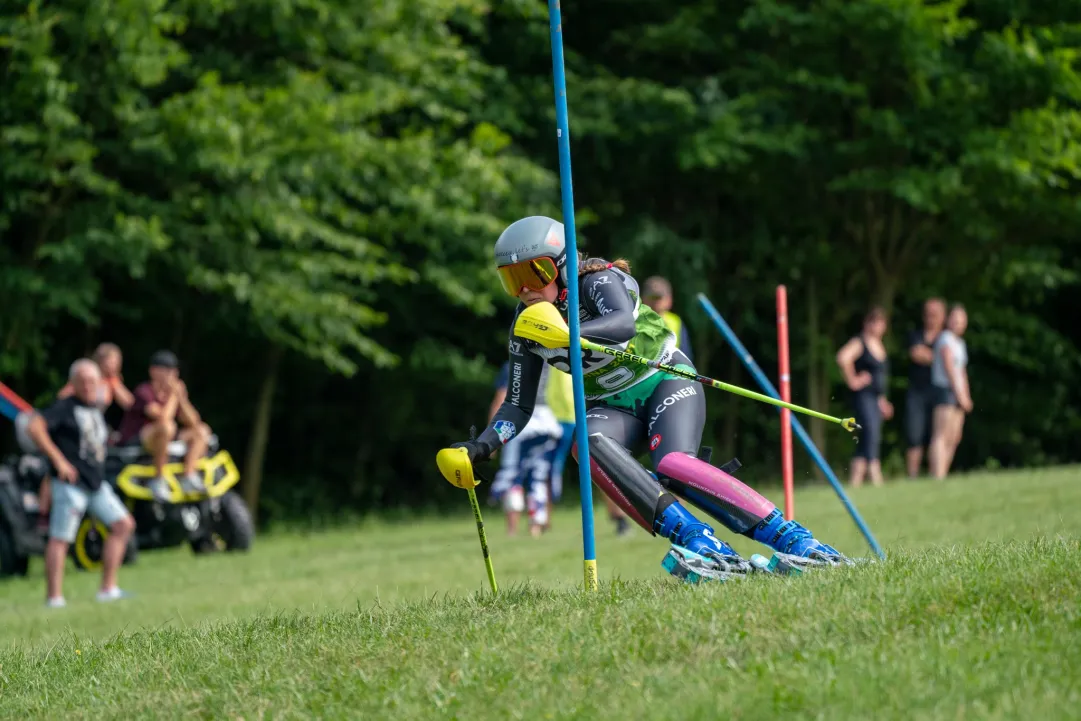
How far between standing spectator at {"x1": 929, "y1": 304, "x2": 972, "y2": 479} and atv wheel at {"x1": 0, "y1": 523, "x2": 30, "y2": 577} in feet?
34.7

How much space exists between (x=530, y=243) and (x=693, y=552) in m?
1.59

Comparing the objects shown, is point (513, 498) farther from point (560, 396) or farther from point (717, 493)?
point (717, 493)

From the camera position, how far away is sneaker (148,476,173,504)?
1638cm

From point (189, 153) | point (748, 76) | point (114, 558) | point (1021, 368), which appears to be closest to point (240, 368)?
point (189, 153)

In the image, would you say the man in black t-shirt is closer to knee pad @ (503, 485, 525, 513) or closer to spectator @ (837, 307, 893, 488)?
knee pad @ (503, 485, 525, 513)

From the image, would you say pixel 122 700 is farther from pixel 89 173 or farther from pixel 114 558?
pixel 89 173

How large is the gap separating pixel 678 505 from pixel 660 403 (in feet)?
1.91

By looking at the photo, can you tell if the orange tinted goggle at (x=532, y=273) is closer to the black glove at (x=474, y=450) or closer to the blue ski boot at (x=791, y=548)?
the black glove at (x=474, y=450)

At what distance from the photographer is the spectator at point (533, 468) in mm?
15836

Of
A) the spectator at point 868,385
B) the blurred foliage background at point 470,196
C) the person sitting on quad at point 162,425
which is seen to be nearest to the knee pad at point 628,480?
the person sitting on quad at point 162,425

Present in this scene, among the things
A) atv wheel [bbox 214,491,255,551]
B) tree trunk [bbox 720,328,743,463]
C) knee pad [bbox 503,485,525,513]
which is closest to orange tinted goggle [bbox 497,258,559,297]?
knee pad [bbox 503,485,525,513]

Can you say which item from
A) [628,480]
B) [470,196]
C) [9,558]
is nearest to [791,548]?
[628,480]

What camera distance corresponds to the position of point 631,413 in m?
7.52

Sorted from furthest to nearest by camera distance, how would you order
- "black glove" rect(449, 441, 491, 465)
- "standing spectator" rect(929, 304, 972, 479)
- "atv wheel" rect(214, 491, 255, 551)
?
"standing spectator" rect(929, 304, 972, 479) < "atv wheel" rect(214, 491, 255, 551) < "black glove" rect(449, 441, 491, 465)
